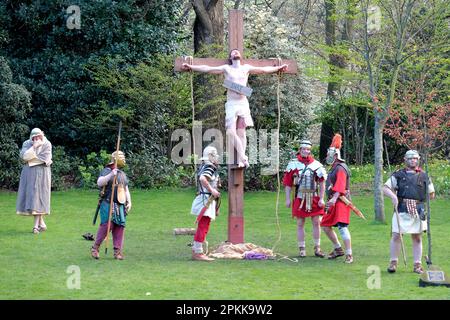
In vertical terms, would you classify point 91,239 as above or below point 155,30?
below

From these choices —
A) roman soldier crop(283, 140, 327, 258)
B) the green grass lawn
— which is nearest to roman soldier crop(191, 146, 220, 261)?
the green grass lawn

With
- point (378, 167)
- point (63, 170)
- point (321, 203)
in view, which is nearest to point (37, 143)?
point (321, 203)

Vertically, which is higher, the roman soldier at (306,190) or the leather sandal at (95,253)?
the roman soldier at (306,190)

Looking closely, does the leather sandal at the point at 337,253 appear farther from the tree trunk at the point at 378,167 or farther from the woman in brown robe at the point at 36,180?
the woman in brown robe at the point at 36,180

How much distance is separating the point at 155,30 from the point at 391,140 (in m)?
7.84

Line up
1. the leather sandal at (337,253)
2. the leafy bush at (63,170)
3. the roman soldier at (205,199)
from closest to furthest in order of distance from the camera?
the roman soldier at (205,199)
the leather sandal at (337,253)
the leafy bush at (63,170)

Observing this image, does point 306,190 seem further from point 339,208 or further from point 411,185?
point 411,185

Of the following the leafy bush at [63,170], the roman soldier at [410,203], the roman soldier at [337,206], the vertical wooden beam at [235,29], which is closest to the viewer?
the roman soldier at [410,203]

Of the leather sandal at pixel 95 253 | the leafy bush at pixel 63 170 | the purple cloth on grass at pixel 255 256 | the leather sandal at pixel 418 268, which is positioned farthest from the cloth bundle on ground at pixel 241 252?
the leafy bush at pixel 63 170

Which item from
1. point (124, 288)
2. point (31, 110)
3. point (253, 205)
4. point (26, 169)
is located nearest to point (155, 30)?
point (31, 110)

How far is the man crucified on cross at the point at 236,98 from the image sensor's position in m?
13.2

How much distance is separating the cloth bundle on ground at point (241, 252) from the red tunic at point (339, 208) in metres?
0.98

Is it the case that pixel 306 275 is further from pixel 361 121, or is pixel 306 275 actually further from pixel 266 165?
pixel 361 121

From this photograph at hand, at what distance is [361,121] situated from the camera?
94.7ft
